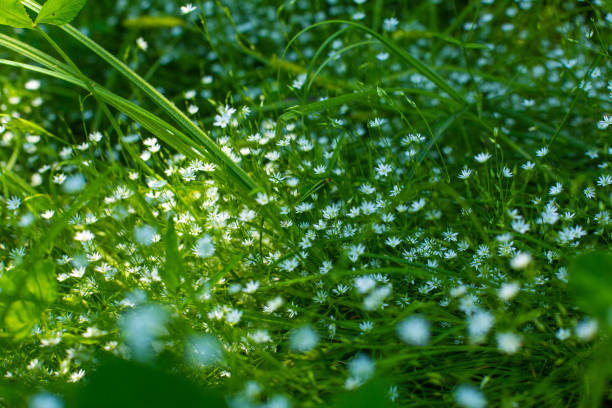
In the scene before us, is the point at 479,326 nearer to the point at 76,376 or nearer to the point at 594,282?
the point at 594,282

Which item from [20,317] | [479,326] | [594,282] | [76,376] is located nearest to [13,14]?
[20,317]

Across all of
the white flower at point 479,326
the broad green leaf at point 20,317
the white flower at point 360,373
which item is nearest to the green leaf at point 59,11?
the broad green leaf at point 20,317

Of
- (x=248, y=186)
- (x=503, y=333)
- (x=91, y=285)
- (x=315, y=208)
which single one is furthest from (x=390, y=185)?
(x=91, y=285)

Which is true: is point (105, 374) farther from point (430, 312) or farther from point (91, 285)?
point (430, 312)

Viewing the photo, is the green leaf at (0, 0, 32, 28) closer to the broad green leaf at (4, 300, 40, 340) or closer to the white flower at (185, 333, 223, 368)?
the broad green leaf at (4, 300, 40, 340)

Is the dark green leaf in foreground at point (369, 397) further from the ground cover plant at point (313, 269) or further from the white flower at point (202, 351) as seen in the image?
the white flower at point (202, 351)

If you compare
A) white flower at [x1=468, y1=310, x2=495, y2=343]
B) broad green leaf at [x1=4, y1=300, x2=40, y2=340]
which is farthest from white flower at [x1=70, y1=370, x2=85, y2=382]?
white flower at [x1=468, y1=310, x2=495, y2=343]

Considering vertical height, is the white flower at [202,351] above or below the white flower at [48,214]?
below
